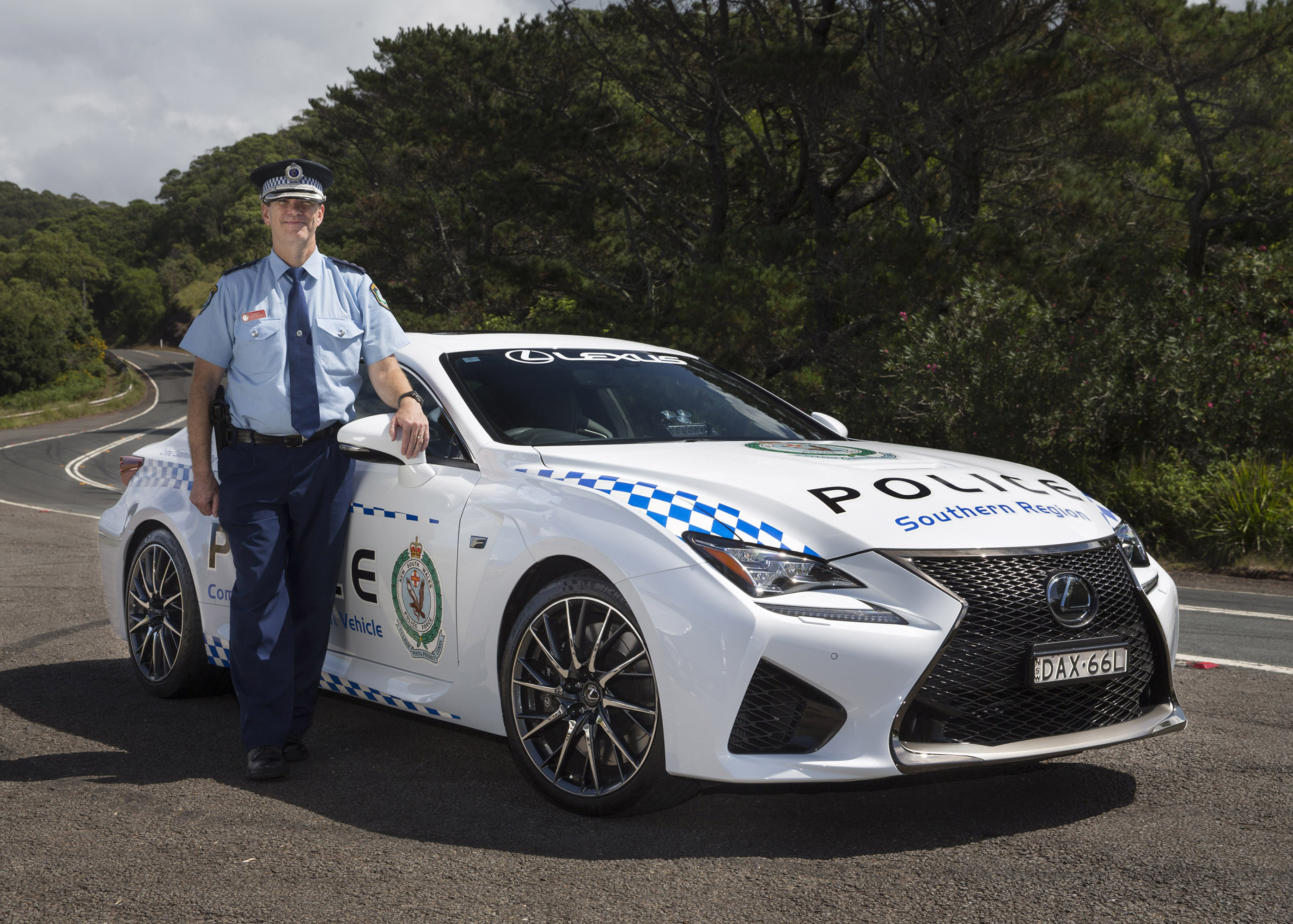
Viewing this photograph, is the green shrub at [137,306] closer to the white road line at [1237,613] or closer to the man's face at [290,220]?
the white road line at [1237,613]

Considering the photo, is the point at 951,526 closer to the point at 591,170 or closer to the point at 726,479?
the point at 726,479

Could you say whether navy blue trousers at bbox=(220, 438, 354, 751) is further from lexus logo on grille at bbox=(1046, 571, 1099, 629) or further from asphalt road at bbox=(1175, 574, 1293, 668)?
asphalt road at bbox=(1175, 574, 1293, 668)

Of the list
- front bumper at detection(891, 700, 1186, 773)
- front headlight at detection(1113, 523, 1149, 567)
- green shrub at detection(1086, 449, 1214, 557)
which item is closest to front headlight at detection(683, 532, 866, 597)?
front bumper at detection(891, 700, 1186, 773)

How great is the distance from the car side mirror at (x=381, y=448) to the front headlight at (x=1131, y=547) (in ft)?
7.60

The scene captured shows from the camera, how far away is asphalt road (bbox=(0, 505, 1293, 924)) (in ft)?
10.3

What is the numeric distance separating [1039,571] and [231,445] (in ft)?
9.19

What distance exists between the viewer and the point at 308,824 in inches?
152

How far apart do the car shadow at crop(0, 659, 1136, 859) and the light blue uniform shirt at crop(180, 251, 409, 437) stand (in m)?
1.18

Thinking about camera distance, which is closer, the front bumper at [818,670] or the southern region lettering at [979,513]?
the front bumper at [818,670]

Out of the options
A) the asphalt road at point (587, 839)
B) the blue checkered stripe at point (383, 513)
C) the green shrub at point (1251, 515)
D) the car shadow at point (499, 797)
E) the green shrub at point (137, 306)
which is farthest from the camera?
the green shrub at point (137, 306)

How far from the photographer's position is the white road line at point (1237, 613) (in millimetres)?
7969

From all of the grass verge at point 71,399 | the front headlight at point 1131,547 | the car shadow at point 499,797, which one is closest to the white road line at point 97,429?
the grass verge at point 71,399

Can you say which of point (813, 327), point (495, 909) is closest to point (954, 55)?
point (813, 327)

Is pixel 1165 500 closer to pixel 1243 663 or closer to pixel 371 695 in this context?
pixel 1243 663
